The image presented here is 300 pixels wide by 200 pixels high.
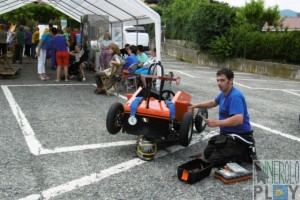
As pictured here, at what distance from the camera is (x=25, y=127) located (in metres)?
6.39

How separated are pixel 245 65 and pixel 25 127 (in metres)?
15.7

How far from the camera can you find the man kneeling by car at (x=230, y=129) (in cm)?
459

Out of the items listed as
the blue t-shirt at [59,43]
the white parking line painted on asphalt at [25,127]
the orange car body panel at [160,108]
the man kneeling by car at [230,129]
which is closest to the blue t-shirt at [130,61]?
the blue t-shirt at [59,43]

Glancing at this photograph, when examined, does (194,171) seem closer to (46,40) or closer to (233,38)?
(46,40)

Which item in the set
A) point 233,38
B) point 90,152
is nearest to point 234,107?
point 90,152

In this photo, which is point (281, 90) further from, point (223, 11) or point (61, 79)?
point (223, 11)

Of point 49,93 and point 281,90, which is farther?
point 281,90

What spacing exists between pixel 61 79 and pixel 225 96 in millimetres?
8509

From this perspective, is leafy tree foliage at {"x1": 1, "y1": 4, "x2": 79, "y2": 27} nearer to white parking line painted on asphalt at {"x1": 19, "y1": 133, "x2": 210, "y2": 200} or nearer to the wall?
the wall

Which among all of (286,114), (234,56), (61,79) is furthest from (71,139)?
(234,56)

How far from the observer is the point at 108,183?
422 centimetres

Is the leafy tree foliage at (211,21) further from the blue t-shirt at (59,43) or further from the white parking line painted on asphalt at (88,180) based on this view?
the white parking line painted on asphalt at (88,180)

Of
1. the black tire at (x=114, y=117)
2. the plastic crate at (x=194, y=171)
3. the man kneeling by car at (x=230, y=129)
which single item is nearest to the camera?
the plastic crate at (x=194, y=171)

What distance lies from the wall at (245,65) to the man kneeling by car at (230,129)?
1359 centimetres
